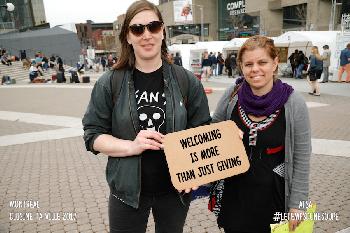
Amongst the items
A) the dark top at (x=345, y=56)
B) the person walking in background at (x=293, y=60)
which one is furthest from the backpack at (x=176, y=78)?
the person walking in background at (x=293, y=60)

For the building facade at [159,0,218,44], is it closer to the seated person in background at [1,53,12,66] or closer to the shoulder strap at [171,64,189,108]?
the seated person in background at [1,53,12,66]

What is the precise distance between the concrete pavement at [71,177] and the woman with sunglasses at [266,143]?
1542 mm

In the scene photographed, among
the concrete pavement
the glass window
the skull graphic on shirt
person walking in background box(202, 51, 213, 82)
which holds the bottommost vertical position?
the concrete pavement

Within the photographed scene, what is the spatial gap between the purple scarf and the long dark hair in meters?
0.62

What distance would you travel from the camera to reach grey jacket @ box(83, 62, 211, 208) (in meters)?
1.90

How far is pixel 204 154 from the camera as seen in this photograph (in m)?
1.92

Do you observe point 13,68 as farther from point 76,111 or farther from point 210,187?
point 210,187

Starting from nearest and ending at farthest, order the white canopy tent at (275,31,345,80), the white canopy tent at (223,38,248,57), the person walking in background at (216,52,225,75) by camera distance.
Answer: the white canopy tent at (275,31,345,80) < the white canopy tent at (223,38,248,57) < the person walking in background at (216,52,225,75)

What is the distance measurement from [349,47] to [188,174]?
14.7 m

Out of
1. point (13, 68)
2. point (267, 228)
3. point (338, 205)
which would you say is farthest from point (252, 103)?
point (13, 68)

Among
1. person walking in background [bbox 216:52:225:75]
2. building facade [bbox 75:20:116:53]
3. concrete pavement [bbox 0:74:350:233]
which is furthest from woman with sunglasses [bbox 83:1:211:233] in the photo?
building facade [bbox 75:20:116:53]

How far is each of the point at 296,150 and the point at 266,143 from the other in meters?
0.20

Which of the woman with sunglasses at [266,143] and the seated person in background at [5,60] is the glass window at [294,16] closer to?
the seated person in background at [5,60]

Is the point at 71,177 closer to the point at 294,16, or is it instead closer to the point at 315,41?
the point at 315,41
